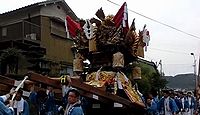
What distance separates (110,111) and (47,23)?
13614 mm

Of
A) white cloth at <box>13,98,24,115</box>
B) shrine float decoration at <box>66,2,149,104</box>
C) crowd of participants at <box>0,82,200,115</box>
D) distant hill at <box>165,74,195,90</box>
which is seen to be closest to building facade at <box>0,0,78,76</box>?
shrine float decoration at <box>66,2,149,104</box>

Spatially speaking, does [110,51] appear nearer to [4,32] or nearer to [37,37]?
[37,37]

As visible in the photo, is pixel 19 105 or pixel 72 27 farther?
pixel 72 27

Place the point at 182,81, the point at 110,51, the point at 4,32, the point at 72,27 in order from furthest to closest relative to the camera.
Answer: the point at 182,81, the point at 4,32, the point at 72,27, the point at 110,51

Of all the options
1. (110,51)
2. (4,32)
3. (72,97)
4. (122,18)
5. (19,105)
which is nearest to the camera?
(72,97)

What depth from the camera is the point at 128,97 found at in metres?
7.76

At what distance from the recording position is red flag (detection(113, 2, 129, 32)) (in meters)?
7.72

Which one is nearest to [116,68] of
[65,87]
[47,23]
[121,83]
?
[121,83]

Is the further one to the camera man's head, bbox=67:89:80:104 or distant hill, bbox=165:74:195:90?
distant hill, bbox=165:74:195:90

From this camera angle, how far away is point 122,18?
7.86m

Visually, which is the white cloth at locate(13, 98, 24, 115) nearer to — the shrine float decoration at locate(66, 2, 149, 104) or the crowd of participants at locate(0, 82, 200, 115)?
the crowd of participants at locate(0, 82, 200, 115)

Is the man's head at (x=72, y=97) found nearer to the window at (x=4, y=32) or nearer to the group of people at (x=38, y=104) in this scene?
the group of people at (x=38, y=104)

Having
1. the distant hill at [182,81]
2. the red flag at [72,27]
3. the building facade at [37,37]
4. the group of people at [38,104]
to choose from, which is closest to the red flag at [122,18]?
the red flag at [72,27]

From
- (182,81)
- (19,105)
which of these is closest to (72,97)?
(19,105)
